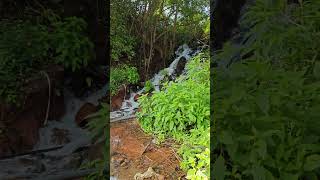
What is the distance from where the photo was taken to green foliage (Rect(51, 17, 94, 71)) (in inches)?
68.9

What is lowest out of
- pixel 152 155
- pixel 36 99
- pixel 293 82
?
pixel 152 155

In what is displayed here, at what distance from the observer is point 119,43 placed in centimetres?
169

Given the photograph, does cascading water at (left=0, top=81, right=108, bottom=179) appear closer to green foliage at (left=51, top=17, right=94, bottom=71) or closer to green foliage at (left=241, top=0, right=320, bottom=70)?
green foliage at (left=51, top=17, right=94, bottom=71)

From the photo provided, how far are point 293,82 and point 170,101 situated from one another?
0.43 meters

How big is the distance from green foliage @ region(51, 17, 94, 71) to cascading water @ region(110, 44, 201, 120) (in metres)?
0.22

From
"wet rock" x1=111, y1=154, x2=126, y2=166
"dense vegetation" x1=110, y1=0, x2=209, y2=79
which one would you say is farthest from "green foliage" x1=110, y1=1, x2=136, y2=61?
"wet rock" x1=111, y1=154, x2=126, y2=166

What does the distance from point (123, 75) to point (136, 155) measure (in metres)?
0.28

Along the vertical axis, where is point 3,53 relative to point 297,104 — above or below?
above

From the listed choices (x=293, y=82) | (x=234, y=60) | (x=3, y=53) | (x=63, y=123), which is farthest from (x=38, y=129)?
(x=293, y=82)

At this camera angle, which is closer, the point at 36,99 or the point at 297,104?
the point at 297,104

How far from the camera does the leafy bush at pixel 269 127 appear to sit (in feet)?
4.50

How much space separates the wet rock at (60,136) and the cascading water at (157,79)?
20 centimetres

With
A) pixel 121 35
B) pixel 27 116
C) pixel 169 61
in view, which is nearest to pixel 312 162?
pixel 169 61

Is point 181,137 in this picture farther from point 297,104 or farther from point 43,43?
A: point 43,43
